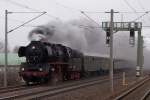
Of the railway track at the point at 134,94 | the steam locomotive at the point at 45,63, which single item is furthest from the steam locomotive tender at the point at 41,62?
the railway track at the point at 134,94

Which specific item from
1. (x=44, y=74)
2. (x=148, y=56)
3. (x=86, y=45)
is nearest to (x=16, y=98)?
(x=44, y=74)

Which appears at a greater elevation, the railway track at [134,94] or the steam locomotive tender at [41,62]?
the steam locomotive tender at [41,62]

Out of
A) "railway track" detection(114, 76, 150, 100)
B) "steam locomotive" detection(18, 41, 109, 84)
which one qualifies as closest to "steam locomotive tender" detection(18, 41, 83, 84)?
"steam locomotive" detection(18, 41, 109, 84)

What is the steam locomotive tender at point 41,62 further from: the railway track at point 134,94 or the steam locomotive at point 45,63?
the railway track at point 134,94

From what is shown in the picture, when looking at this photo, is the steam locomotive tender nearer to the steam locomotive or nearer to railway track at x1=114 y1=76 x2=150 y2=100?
the steam locomotive

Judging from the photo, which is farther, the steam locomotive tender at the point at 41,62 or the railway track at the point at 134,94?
the steam locomotive tender at the point at 41,62

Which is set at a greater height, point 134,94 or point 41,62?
point 41,62

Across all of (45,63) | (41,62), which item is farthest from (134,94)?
(41,62)

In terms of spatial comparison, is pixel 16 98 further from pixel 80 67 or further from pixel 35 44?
pixel 80 67

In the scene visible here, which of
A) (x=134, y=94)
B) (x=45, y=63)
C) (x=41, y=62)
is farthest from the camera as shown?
(x=41, y=62)

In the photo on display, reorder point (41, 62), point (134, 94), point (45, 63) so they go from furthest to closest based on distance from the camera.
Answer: point (41, 62), point (45, 63), point (134, 94)

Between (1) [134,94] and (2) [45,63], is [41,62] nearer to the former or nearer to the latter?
(2) [45,63]

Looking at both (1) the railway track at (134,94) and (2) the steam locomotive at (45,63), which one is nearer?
(1) the railway track at (134,94)

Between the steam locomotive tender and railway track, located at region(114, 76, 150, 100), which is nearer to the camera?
railway track, located at region(114, 76, 150, 100)
